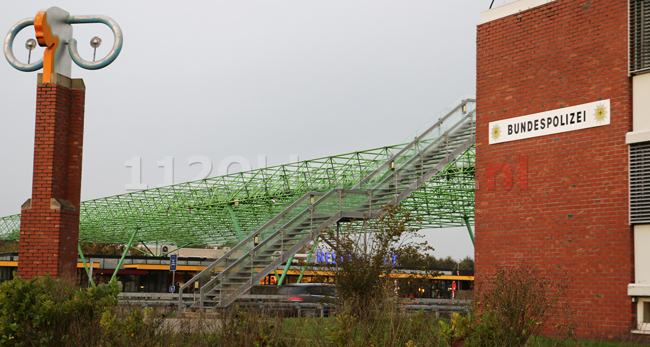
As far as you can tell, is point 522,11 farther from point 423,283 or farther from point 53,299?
point 53,299

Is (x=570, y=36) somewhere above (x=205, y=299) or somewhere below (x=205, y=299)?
above

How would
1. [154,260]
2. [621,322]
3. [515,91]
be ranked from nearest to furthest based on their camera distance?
[621,322] → [515,91] → [154,260]

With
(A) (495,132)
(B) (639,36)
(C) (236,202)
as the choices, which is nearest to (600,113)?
(B) (639,36)

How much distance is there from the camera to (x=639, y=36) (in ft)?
41.7

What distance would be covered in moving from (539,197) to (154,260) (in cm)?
4399

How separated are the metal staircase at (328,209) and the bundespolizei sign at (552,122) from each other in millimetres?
6359

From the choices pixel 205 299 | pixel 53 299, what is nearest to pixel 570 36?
pixel 53 299

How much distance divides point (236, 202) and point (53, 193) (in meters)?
34.5

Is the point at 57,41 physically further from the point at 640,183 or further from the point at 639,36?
the point at 640,183

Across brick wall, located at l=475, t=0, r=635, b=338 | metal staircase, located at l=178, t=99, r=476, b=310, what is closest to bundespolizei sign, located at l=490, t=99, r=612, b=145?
brick wall, located at l=475, t=0, r=635, b=338

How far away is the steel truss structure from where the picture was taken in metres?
42.6

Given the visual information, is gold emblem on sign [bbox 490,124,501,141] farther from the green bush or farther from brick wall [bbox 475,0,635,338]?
the green bush

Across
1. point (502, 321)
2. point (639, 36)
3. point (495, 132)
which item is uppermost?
point (639, 36)

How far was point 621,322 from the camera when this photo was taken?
1230cm
